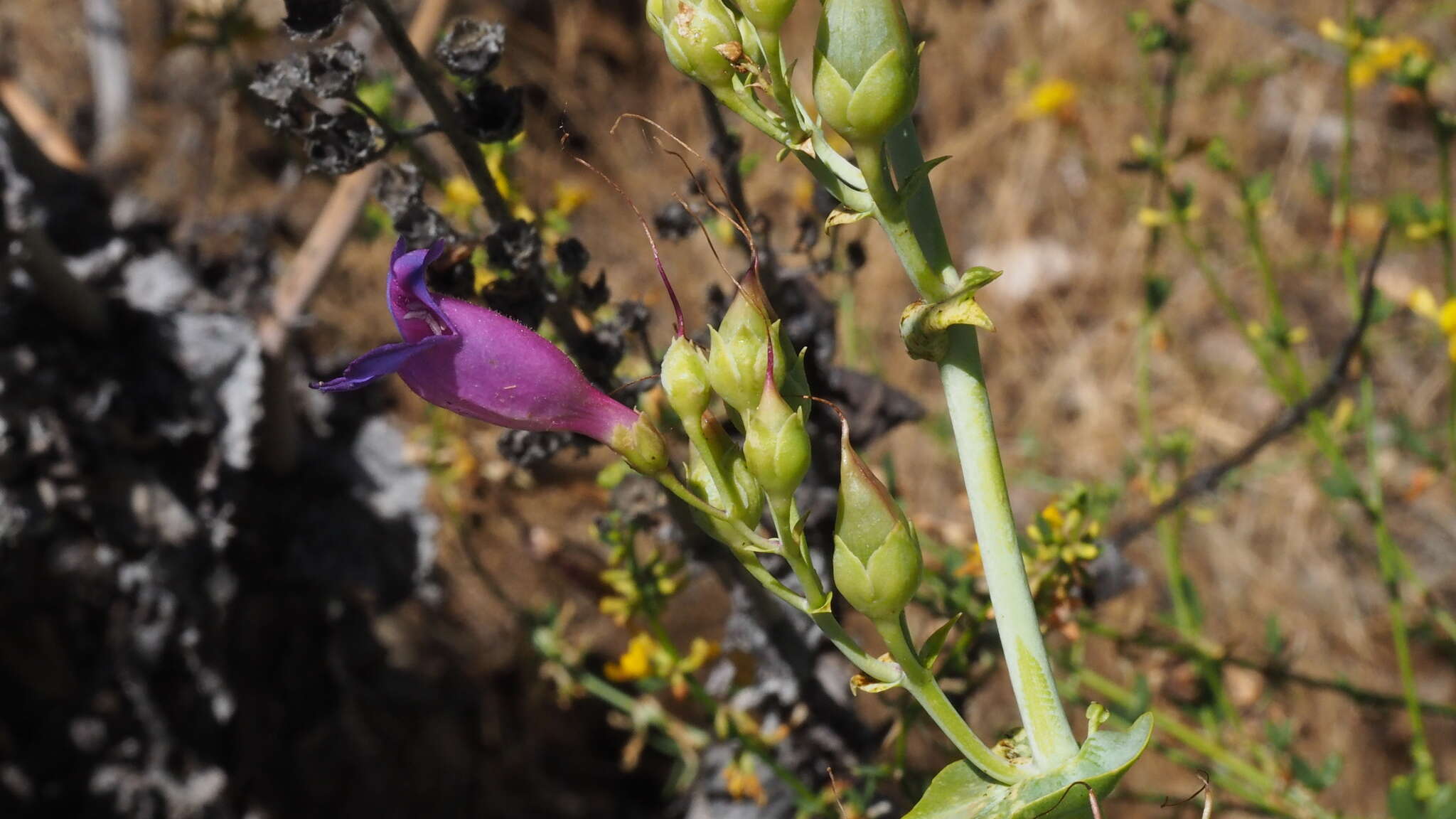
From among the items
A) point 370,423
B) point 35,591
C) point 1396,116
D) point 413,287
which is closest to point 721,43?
point 413,287

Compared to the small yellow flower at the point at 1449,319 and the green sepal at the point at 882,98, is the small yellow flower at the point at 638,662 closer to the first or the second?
the green sepal at the point at 882,98

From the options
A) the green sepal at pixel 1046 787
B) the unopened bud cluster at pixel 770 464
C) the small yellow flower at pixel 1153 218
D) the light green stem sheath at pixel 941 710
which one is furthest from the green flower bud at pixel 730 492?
the small yellow flower at pixel 1153 218

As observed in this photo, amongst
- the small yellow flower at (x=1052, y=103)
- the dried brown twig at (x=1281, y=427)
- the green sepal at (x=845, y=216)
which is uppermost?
the green sepal at (x=845, y=216)

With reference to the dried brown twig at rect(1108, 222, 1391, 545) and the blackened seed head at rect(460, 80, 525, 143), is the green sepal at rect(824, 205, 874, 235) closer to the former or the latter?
the blackened seed head at rect(460, 80, 525, 143)

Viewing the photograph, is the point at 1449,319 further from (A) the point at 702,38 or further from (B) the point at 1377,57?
(A) the point at 702,38

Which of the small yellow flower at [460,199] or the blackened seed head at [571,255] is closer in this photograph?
the blackened seed head at [571,255]

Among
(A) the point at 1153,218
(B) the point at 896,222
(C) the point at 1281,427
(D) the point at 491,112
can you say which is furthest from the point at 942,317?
(A) the point at 1153,218

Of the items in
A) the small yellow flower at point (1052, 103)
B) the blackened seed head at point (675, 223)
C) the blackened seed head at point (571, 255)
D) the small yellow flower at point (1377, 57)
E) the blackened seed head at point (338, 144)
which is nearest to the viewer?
the blackened seed head at point (338, 144)
